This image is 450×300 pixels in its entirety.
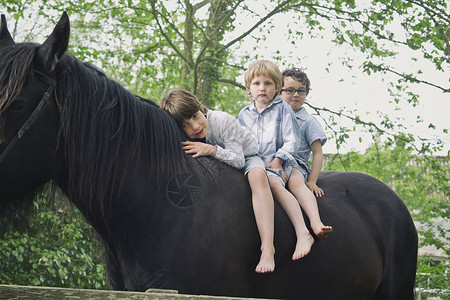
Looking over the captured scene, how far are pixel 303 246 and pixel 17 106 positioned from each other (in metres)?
1.81

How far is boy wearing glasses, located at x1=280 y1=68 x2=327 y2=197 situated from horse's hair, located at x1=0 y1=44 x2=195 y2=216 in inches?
47.0

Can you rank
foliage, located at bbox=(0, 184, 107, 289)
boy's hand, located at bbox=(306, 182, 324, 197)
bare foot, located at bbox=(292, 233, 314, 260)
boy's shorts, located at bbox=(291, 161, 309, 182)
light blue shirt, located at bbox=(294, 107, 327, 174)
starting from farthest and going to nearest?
foliage, located at bbox=(0, 184, 107, 289) < light blue shirt, located at bbox=(294, 107, 327, 174) < boy's hand, located at bbox=(306, 182, 324, 197) < boy's shorts, located at bbox=(291, 161, 309, 182) < bare foot, located at bbox=(292, 233, 314, 260)

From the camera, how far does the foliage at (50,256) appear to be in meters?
6.28

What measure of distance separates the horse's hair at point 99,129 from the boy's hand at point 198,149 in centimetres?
7

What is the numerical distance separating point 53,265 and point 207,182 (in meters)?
4.83

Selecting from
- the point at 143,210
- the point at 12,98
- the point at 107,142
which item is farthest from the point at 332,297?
the point at 12,98

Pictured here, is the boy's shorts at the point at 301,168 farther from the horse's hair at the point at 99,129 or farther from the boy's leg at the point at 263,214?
the horse's hair at the point at 99,129

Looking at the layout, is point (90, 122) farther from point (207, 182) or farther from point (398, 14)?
point (398, 14)

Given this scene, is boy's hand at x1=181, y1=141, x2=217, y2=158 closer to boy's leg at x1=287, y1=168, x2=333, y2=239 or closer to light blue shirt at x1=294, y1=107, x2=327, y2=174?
boy's leg at x1=287, y1=168, x2=333, y2=239

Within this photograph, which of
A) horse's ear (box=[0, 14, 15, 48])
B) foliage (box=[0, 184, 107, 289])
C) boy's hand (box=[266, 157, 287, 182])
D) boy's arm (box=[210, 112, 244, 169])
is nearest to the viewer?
horse's ear (box=[0, 14, 15, 48])

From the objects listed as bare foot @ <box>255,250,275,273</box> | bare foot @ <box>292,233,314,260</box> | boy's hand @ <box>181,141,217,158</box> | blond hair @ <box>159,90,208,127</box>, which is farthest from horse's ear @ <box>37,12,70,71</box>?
bare foot @ <box>292,233,314,260</box>

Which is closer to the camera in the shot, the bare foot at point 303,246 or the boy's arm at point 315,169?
the bare foot at point 303,246

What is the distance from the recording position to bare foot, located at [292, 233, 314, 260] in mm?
3033

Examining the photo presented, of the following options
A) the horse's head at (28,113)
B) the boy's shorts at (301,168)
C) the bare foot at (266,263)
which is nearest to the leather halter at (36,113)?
the horse's head at (28,113)
